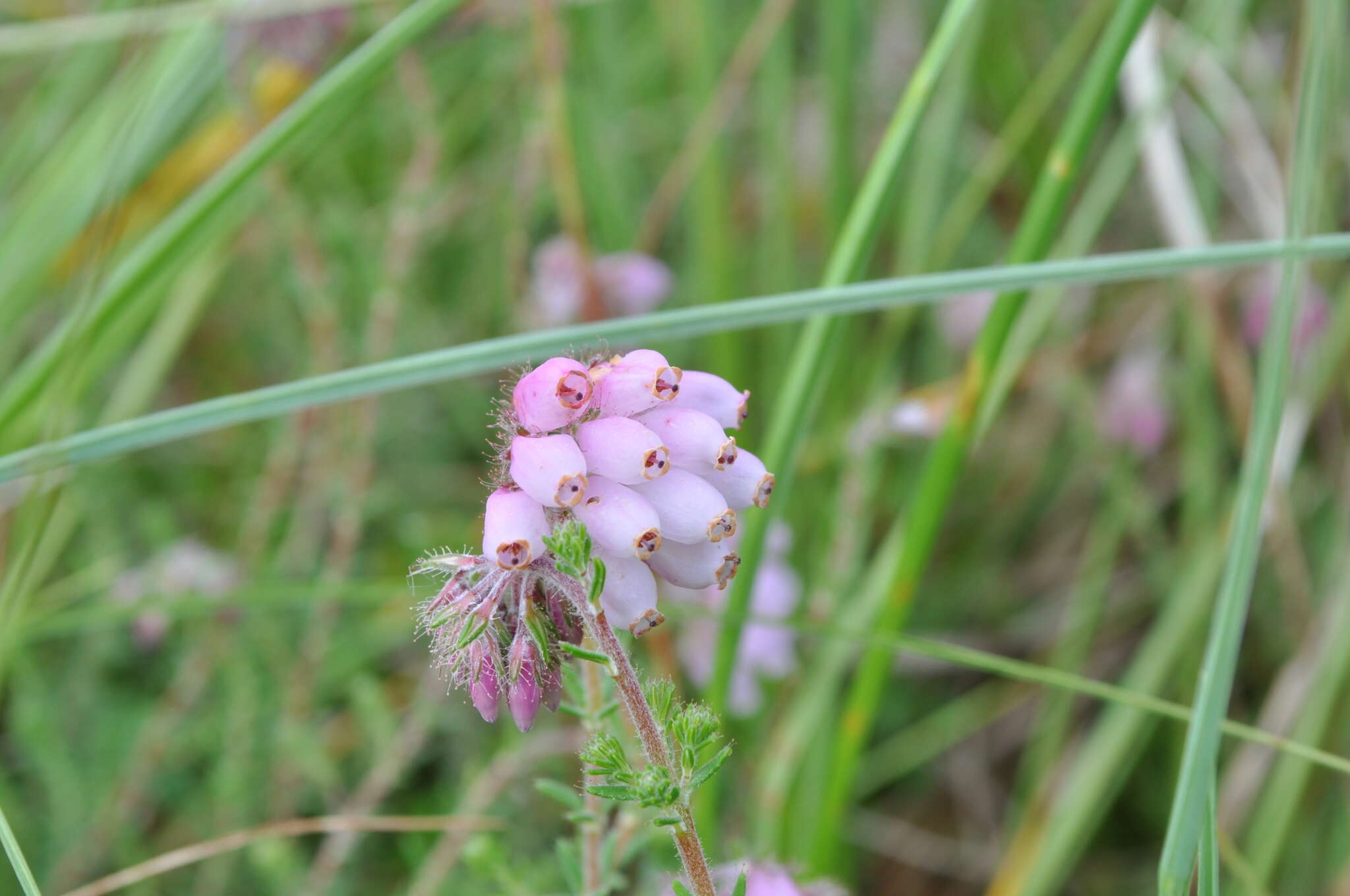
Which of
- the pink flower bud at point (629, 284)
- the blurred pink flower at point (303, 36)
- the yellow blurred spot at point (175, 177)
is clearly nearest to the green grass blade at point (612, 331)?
the pink flower bud at point (629, 284)

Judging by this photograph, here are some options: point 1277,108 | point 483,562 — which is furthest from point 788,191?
point 483,562

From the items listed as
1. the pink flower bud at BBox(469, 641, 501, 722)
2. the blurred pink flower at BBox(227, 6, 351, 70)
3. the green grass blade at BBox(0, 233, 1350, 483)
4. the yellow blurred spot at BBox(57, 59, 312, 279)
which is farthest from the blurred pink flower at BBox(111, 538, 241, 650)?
the pink flower bud at BBox(469, 641, 501, 722)

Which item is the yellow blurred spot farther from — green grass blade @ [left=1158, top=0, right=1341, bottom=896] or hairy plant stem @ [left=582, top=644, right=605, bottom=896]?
green grass blade @ [left=1158, top=0, right=1341, bottom=896]

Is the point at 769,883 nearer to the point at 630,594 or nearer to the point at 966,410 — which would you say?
the point at 630,594

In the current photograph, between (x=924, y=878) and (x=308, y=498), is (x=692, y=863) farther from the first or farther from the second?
(x=308, y=498)

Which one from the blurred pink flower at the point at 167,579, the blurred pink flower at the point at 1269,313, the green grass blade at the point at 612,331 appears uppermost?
the blurred pink flower at the point at 1269,313

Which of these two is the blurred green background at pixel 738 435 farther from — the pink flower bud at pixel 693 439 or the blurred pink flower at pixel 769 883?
the pink flower bud at pixel 693 439
